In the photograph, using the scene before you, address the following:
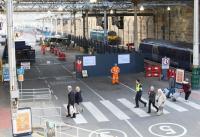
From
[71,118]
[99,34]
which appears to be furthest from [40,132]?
[99,34]

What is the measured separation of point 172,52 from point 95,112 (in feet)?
69.8

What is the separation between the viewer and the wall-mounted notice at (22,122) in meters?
16.8

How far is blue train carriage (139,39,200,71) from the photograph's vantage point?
38.1 metres

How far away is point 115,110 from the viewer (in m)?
22.7

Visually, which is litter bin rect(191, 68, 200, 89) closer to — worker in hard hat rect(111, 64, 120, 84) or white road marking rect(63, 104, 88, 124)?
worker in hard hat rect(111, 64, 120, 84)

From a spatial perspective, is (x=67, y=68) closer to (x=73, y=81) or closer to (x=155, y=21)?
(x=73, y=81)

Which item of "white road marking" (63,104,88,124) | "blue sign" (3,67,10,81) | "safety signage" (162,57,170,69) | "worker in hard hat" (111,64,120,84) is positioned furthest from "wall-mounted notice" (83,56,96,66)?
"white road marking" (63,104,88,124)

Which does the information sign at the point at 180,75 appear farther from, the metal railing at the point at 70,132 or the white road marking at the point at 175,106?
the metal railing at the point at 70,132

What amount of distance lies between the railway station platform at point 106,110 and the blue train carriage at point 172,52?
603cm

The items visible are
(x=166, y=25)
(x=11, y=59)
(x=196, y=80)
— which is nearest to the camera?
(x=11, y=59)

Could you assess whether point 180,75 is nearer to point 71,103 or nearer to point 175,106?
point 175,106

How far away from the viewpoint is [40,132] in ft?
61.1

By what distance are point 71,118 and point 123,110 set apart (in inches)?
124

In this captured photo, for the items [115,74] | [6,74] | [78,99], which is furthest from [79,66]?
[78,99]
